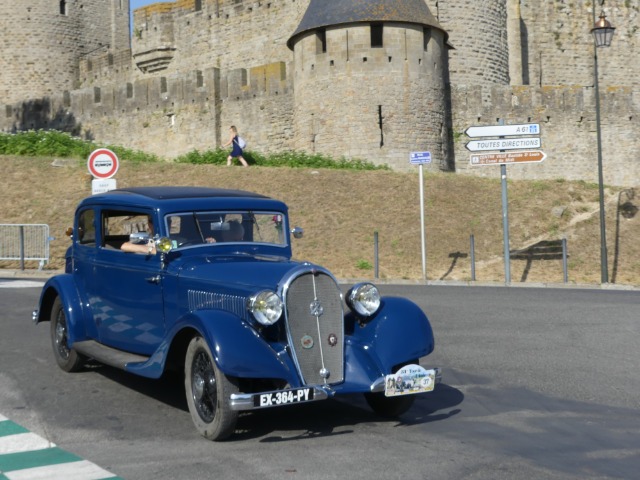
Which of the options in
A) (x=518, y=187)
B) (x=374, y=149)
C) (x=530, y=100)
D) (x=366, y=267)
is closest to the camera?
(x=366, y=267)

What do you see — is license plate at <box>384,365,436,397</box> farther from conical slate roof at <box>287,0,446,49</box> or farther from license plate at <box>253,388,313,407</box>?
conical slate roof at <box>287,0,446,49</box>

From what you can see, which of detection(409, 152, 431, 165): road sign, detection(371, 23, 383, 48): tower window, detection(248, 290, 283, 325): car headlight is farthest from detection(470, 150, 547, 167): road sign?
detection(248, 290, 283, 325): car headlight

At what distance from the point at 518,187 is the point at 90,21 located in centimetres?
2999

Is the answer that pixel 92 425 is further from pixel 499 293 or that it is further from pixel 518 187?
pixel 518 187

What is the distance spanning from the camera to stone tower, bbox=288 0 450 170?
1116 inches

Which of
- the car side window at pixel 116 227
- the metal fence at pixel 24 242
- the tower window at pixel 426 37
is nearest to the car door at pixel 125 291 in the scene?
the car side window at pixel 116 227

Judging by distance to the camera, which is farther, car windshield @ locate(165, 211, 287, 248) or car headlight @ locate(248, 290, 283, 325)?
car windshield @ locate(165, 211, 287, 248)

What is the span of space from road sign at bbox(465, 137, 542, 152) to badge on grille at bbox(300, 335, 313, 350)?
12.0 m

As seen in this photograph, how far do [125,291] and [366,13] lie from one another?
22.2 metres

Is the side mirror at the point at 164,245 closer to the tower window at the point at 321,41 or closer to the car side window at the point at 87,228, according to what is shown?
the car side window at the point at 87,228

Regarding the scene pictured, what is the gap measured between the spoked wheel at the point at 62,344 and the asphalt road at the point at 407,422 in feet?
0.33

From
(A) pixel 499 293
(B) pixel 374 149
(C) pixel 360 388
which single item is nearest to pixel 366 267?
(A) pixel 499 293

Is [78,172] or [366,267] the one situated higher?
[78,172]

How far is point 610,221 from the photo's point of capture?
73.5 feet
